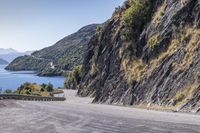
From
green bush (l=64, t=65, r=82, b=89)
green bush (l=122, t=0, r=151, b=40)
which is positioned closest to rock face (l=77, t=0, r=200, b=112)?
green bush (l=122, t=0, r=151, b=40)

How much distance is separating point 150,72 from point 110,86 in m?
15.9

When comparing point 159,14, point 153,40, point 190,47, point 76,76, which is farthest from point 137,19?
point 76,76

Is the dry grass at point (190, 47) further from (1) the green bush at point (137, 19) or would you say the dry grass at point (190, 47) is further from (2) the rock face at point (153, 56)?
(1) the green bush at point (137, 19)

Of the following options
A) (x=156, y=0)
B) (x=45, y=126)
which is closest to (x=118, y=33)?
(x=156, y=0)

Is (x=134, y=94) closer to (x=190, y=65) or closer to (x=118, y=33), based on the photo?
(x=190, y=65)

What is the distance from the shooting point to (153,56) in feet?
226

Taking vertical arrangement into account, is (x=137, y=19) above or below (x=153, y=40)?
above

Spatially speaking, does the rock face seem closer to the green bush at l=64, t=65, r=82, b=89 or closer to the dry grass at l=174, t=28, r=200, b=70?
the dry grass at l=174, t=28, r=200, b=70

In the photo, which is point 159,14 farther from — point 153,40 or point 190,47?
point 190,47

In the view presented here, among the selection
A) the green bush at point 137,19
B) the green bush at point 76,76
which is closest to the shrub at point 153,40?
the green bush at point 137,19

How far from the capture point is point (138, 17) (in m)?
82.4

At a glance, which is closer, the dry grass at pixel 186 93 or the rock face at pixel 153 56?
the dry grass at pixel 186 93

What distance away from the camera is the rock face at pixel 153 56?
55.2 meters

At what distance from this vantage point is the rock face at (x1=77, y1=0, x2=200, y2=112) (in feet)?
181
